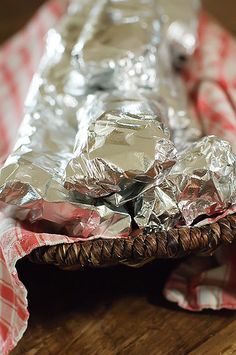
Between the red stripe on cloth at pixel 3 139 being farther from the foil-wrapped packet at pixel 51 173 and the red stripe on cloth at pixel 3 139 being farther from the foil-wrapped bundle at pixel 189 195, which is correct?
the foil-wrapped bundle at pixel 189 195

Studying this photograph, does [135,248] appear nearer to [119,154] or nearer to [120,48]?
[119,154]

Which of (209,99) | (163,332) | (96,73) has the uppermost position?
(96,73)

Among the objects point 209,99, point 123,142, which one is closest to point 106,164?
point 123,142

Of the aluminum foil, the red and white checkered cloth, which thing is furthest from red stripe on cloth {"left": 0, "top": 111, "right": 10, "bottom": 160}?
the aluminum foil

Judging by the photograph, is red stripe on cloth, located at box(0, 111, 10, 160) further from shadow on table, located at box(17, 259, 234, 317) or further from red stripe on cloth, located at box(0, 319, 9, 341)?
red stripe on cloth, located at box(0, 319, 9, 341)

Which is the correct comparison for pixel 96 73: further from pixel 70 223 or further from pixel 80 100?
pixel 70 223

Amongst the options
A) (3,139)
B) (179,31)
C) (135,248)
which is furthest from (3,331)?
(179,31)

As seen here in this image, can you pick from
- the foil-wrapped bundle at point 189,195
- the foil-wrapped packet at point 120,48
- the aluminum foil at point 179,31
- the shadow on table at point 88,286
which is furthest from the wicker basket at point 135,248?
the aluminum foil at point 179,31
